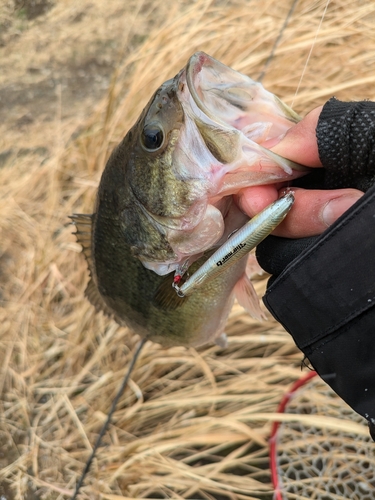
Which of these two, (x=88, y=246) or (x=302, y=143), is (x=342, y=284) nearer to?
(x=302, y=143)

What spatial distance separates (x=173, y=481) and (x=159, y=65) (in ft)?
8.37

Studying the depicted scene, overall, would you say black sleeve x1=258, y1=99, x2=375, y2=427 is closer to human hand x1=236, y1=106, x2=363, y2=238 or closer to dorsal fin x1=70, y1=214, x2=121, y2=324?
human hand x1=236, y1=106, x2=363, y2=238

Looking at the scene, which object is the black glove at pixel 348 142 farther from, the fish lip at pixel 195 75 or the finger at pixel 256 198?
the fish lip at pixel 195 75

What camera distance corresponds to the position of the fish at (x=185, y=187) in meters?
1.38

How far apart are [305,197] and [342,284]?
0.85 feet

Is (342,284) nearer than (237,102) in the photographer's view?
Yes

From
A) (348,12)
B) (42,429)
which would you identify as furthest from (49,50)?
(42,429)

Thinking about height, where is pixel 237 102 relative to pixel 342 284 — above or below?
above

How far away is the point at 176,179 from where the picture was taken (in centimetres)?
149

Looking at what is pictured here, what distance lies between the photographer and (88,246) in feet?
6.96

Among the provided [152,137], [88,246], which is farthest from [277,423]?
[152,137]

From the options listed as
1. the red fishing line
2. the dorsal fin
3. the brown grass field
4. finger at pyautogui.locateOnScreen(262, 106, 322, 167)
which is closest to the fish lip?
finger at pyautogui.locateOnScreen(262, 106, 322, 167)

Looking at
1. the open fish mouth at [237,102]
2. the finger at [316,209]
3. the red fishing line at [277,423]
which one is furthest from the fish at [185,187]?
the red fishing line at [277,423]

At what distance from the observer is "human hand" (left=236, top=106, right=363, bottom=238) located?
4.22ft
